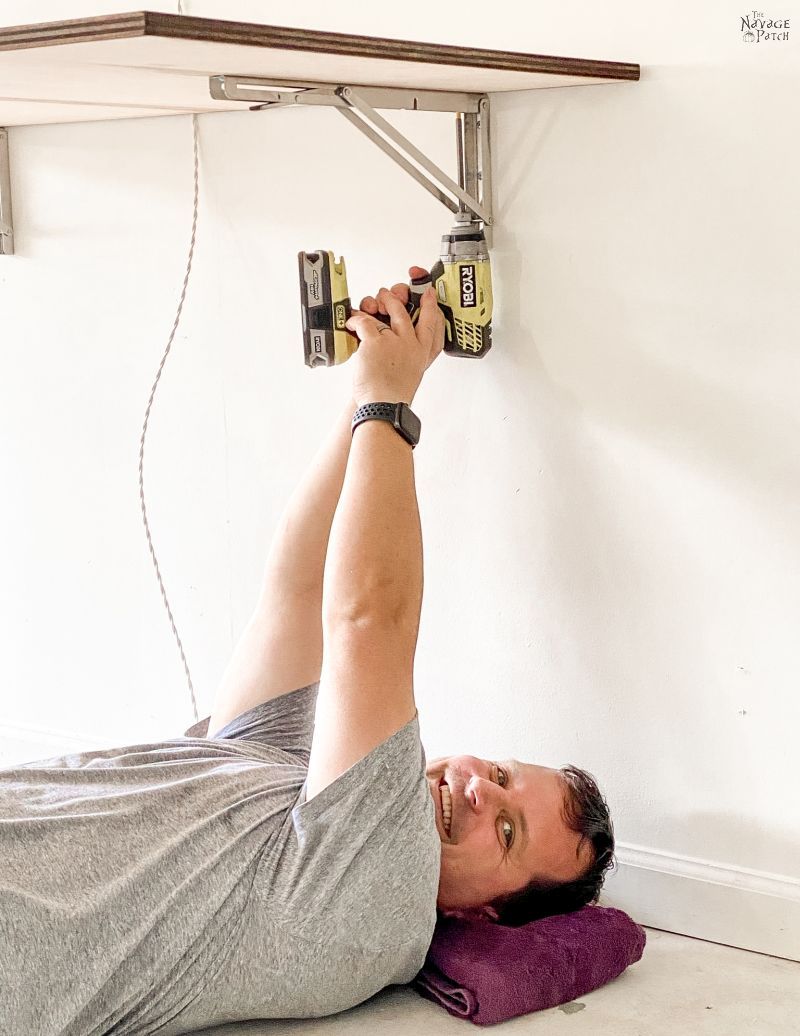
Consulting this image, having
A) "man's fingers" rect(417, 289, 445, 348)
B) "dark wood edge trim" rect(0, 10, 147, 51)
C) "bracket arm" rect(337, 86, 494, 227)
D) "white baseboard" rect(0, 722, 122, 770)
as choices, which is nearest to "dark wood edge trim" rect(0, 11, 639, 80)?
"dark wood edge trim" rect(0, 10, 147, 51)

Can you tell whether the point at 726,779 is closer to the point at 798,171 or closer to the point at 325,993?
the point at 325,993

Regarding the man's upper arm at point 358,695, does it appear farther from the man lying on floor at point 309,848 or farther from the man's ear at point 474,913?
the man's ear at point 474,913

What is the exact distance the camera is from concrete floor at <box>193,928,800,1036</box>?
4.68 ft

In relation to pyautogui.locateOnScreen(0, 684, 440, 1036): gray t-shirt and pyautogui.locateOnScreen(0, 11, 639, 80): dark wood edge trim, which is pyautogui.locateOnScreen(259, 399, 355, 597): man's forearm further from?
pyautogui.locateOnScreen(0, 11, 639, 80): dark wood edge trim

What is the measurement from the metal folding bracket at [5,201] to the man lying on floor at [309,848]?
33.4 inches

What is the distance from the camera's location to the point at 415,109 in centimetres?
156

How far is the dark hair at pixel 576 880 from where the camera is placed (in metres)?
1.54

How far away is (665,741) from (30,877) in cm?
81

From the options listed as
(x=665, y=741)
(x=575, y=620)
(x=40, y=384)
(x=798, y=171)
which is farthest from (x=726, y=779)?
(x=40, y=384)

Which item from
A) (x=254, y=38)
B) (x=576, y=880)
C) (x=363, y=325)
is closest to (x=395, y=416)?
(x=363, y=325)

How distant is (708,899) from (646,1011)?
251 millimetres

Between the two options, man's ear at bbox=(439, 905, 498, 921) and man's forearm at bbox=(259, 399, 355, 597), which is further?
man's forearm at bbox=(259, 399, 355, 597)

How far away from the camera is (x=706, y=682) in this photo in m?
1.65

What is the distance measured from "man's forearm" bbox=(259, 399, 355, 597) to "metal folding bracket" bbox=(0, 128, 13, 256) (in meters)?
0.77
